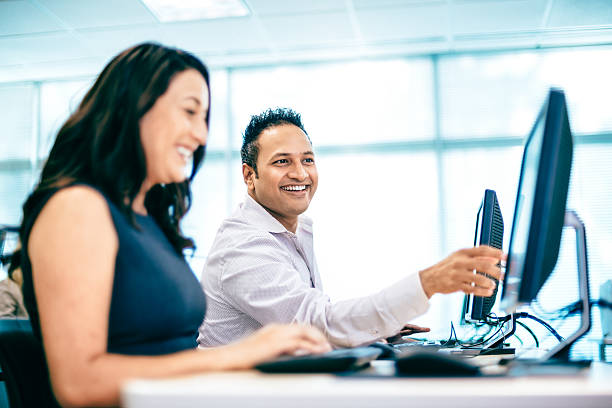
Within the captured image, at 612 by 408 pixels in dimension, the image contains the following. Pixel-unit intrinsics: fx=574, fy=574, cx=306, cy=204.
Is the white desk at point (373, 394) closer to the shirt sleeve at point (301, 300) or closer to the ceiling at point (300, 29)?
the shirt sleeve at point (301, 300)

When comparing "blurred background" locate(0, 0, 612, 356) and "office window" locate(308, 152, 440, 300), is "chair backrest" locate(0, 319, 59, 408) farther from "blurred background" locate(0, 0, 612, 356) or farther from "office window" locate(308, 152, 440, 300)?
"office window" locate(308, 152, 440, 300)

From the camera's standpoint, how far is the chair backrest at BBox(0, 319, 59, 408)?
108 cm

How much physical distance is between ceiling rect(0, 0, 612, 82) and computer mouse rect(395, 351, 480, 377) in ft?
11.3

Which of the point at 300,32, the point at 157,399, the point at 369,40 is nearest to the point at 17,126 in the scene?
the point at 300,32

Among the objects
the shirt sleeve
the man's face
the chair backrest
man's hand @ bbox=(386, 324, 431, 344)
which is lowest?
man's hand @ bbox=(386, 324, 431, 344)

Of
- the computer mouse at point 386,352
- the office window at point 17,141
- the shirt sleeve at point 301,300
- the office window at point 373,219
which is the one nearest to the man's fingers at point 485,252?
the shirt sleeve at point 301,300

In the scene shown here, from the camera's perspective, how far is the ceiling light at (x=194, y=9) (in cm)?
392

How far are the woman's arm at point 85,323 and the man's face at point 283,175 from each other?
1.15 m

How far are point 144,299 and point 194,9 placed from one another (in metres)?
3.41

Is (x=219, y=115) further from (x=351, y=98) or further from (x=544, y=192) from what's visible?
(x=544, y=192)

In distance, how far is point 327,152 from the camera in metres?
5.01

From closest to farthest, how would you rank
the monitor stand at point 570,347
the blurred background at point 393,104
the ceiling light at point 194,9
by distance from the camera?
the monitor stand at point 570,347, the ceiling light at point 194,9, the blurred background at point 393,104

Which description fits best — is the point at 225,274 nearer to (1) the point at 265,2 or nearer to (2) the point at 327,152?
(1) the point at 265,2

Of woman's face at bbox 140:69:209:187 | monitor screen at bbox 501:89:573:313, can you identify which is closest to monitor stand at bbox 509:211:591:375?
monitor screen at bbox 501:89:573:313
